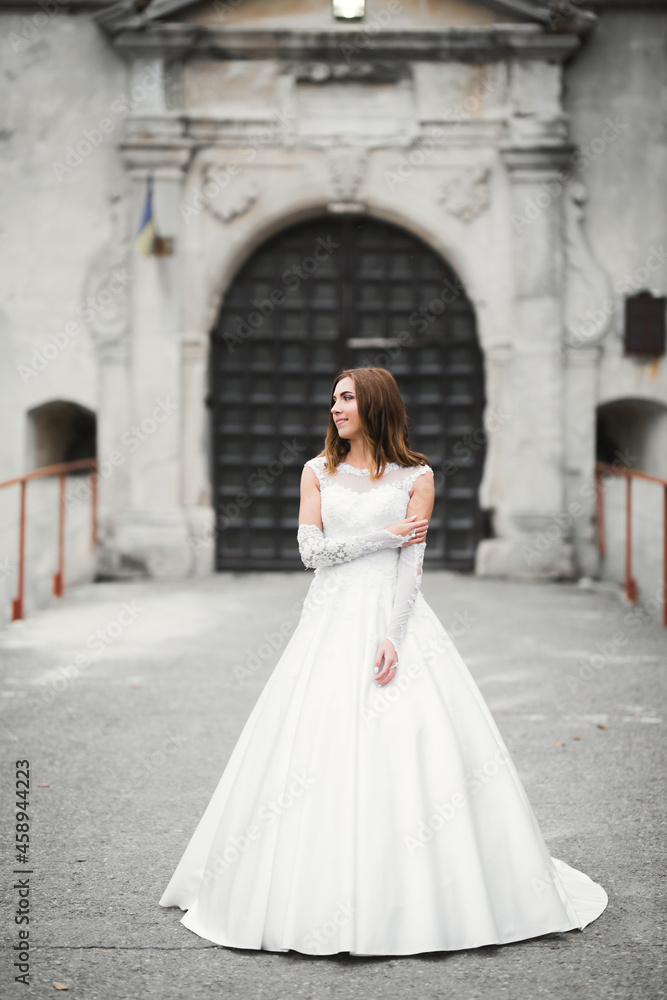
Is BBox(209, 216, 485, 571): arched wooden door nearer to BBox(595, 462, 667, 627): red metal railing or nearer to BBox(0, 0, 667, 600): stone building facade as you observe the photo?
BBox(0, 0, 667, 600): stone building facade

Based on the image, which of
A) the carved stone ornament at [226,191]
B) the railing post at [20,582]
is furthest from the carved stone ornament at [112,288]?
the railing post at [20,582]

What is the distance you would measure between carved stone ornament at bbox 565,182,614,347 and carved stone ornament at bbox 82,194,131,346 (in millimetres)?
4304

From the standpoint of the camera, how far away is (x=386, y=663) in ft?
10.8

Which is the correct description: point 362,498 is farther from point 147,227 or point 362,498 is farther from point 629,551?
point 147,227

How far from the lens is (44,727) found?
579 cm

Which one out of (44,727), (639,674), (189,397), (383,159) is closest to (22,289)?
(189,397)

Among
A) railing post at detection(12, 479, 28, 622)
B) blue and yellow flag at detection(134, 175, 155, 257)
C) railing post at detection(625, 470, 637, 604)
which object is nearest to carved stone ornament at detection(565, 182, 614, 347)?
railing post at detection(625, 470, 637, 604)

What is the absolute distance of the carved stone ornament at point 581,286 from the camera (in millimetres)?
10836

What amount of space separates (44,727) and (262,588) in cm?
443

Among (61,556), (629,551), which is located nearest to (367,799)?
(629,551)

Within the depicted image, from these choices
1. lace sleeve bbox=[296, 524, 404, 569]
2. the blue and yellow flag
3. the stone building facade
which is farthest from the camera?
the stone building facade

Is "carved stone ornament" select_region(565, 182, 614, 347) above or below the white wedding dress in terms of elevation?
above

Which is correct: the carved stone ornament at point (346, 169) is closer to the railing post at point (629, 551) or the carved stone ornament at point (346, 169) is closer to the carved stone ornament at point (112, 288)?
the carved stone ornament at point (112, 288)

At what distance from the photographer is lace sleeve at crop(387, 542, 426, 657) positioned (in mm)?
3355
